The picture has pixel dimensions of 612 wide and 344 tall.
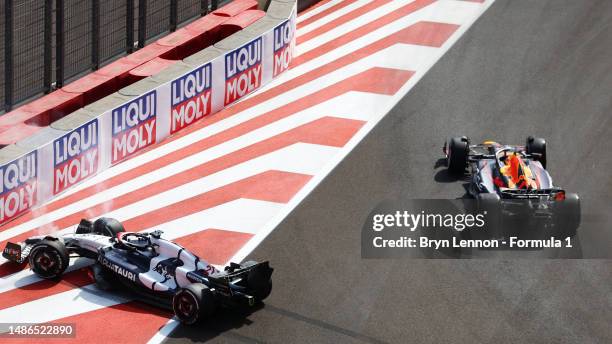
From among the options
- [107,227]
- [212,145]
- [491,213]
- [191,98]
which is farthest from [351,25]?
[107,227]

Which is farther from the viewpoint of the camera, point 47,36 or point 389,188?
point 47,36

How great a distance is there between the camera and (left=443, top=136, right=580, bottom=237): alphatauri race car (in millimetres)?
19016

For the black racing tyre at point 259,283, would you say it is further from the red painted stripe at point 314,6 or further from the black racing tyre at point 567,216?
the red painted stripe at point 314,6

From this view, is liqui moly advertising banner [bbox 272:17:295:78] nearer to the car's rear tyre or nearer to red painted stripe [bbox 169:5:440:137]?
red painted stripe [bbox 169:5:440:137]

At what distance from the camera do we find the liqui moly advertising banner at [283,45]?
26266 mm

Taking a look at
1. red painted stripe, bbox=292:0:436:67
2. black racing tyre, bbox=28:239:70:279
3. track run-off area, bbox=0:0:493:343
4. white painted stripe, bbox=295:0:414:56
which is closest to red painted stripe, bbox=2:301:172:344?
track run-off area, bbox=0:0:493:343

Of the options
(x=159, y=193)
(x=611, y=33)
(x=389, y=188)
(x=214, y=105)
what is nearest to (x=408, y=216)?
(x=389, y=188)

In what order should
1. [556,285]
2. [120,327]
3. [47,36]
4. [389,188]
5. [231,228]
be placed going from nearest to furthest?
1. [120,327]
2. [556,285]
3. [231,228]
4. [389,188]
5. [47,36]

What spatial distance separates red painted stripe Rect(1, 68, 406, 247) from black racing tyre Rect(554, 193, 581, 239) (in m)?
5.84

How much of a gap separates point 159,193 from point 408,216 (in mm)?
4862

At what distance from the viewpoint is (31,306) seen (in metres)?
17.5

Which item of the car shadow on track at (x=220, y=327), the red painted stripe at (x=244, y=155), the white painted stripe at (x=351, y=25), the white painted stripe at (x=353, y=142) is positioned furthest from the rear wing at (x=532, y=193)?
the white painted stripe at (x=351, y=25)

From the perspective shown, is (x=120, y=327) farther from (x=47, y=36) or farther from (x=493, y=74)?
(x=493, y=74)

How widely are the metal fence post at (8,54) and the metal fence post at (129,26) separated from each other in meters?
3.27
